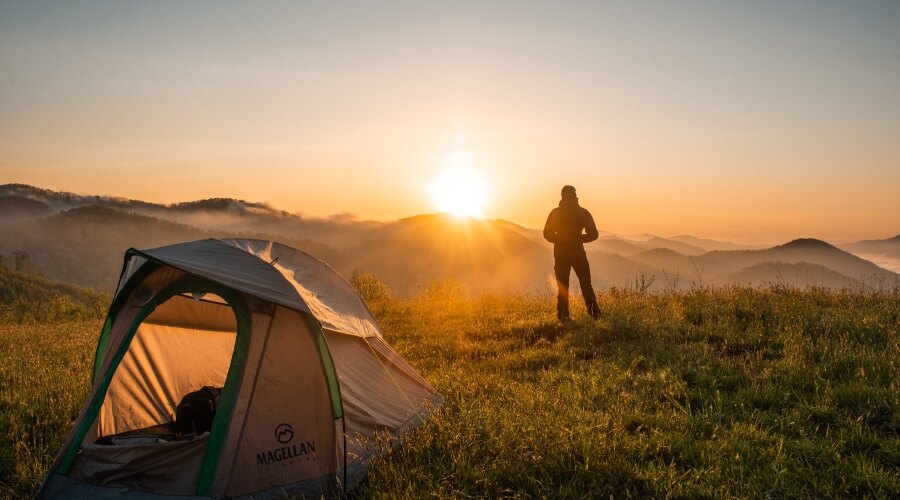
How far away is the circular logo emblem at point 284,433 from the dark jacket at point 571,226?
302 inches

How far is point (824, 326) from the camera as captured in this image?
344 inches

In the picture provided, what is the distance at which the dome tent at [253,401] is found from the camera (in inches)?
196

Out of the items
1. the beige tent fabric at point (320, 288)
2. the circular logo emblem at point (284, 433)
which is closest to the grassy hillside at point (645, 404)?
the circular logo emblem at point (284, 433)

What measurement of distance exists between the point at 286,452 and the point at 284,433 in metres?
0.17

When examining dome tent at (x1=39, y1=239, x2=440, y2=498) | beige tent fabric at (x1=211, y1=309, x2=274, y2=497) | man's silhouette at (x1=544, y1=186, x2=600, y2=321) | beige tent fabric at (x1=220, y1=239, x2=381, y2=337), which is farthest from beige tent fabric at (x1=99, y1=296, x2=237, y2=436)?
man's silhouette at (x1=544, y1=186, x2=600, y2=321)

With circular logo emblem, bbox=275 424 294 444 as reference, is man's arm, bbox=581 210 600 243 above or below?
above

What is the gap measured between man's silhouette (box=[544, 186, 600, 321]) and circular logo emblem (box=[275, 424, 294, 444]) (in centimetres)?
730

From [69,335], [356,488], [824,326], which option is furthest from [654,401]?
[69,335]

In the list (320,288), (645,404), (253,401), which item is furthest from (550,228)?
(253,401)

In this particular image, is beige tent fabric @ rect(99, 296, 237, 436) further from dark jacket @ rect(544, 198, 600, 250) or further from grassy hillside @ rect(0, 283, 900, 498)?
dark jacket @ rect(544, 198, 600, 250)

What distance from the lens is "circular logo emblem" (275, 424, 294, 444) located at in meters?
5.09

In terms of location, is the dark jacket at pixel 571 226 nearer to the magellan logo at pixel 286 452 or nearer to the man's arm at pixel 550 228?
the man's arm at pixel 550 228

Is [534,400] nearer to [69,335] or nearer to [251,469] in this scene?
[251,469]

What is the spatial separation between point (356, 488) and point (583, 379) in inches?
144
